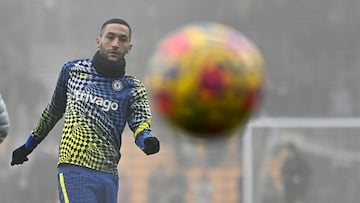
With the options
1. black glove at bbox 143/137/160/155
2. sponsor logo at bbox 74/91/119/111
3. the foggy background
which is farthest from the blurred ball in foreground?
black glove at bbox 143/137/160/155

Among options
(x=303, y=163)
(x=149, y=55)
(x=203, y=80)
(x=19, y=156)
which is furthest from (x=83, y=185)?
(x=149, y=55)

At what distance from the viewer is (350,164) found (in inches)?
298

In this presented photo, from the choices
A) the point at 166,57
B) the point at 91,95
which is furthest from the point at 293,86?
the point at 91,95

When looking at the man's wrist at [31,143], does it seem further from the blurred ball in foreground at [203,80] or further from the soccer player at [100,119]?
the blurred ball in foreground at [203,80]

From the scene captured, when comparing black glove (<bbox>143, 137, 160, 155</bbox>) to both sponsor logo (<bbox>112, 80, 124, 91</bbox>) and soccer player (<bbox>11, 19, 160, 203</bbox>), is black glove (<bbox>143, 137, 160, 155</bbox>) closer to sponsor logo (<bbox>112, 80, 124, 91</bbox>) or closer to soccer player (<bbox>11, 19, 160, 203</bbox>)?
soccer player (<bbox>11, 19, 160, 203</bbox>)

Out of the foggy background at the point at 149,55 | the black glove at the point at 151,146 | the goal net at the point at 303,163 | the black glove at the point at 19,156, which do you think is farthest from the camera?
the foggy background at the point at 149,55

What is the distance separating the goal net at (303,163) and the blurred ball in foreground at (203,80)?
1983 mm

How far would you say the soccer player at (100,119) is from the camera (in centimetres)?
237

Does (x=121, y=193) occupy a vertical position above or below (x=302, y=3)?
below

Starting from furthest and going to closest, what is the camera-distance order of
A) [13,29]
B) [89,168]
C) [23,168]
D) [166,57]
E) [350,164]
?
[13,29] → [23,168] → [350,164] → [166,57] → [89,168]

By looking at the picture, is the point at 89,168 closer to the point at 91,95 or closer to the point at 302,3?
the point at 91,95

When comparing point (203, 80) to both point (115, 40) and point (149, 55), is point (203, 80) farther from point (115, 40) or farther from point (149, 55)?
point (149, 55)

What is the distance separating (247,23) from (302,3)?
2.59 ft

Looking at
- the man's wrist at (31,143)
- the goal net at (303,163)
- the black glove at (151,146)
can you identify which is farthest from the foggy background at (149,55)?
the black glove at (151,146)
